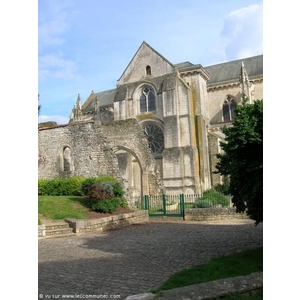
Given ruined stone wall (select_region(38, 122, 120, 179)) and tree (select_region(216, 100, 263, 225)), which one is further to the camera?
ruined stone wall (select_region(38, 122, 120, 179))

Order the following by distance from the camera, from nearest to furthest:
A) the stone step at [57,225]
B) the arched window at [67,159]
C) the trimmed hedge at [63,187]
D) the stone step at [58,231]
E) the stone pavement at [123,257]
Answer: the stone pavement at [123,257] < the stone step at [58,231] < the stone step at [57,225] < the trimmed hedge at [63,187] < the arched window at [67,159]

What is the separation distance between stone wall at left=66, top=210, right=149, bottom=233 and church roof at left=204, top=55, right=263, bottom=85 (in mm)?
24027

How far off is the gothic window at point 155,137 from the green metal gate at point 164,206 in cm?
1014

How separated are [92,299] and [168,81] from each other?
79.6 feet

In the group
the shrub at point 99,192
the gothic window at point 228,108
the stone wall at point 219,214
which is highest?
the gothic window at point 228,108

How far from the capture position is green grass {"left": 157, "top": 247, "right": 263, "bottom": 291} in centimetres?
449

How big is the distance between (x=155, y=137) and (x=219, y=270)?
22919 millimetres

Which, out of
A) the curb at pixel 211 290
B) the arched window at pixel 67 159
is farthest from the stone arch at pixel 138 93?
the curb at pixel 211 290

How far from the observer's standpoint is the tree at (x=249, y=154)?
5.52 metres

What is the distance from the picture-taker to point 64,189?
15.4 meters

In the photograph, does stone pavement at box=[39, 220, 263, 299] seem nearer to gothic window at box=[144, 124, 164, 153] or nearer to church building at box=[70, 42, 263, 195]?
church building at box=[70, 42, 263, 195]

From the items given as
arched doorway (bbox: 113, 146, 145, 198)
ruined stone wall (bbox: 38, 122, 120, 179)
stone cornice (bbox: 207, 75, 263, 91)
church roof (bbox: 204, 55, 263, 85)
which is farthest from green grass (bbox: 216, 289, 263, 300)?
church roof (bbox: 204, 55, 263, 85)

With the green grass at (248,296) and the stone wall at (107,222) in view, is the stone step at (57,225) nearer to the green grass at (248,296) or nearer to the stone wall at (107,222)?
the stone wall at (107,222)

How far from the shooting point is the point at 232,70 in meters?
35.7
